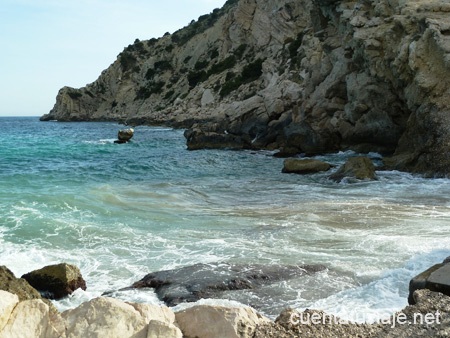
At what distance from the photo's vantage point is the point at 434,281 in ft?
19.6

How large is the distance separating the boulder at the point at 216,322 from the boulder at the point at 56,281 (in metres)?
3.76

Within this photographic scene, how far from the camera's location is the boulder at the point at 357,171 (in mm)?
19422

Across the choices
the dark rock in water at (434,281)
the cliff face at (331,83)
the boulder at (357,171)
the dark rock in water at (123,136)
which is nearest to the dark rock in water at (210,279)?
the dark rock in water at (434,281)

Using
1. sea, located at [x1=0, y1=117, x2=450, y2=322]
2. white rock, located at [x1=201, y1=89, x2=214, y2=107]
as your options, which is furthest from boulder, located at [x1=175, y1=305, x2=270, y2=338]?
white rock, located at [x1=201, y1=89, x2=214, y2=107]

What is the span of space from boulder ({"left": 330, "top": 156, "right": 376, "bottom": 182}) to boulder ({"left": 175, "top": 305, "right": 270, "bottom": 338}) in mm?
→ 15332

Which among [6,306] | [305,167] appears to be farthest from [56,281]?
[305,167]

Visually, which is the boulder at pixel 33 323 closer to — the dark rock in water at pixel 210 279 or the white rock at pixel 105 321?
the white rock at pixel 105 321

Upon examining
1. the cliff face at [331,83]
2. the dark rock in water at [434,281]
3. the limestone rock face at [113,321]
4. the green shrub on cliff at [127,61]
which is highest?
the green shrub on cliff at [127,61]

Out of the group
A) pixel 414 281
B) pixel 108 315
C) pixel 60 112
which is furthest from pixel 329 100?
pixel 60 112

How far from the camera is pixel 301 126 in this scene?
29.8 m

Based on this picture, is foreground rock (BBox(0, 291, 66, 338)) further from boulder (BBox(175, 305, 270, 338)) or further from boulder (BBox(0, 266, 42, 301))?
boulder (BBox(0, 266, 42, 301))

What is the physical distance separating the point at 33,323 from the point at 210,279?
3930 mm

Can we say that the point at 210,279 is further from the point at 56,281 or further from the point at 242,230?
the point at 242,230

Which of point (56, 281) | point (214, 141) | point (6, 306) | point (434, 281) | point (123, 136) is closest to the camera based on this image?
point (6, 306)
